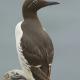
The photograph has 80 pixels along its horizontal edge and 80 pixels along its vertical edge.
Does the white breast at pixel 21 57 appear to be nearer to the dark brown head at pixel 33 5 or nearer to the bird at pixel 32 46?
the bird at pixel 32 46

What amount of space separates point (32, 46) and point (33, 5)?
29.1 inches

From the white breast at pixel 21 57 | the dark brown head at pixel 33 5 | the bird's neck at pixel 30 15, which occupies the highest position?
the dark brown head at pixel 33 5

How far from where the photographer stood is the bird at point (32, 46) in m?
29.6

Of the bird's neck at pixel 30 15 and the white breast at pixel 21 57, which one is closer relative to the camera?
the white breast at pixel 21 57

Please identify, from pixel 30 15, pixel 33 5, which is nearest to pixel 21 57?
pixel 30 15

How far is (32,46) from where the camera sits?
29.6 metres

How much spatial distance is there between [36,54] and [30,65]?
235 millimetres

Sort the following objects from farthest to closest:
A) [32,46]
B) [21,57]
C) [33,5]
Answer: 1. [33,5]
2. [21,57]
3. [32,46]

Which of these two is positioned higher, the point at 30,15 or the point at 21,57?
the point at 30,15

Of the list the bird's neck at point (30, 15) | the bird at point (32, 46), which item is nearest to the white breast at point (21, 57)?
the bird at point (32, 46)

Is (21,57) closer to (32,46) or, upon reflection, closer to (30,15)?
(32,46)

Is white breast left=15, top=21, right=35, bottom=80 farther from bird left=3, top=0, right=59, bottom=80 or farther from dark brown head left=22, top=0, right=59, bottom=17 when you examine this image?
dark brown head left=22, top=0, right=59, bottom=17

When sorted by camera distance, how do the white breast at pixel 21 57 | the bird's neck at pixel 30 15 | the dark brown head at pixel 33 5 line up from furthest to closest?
the bird's neck at pixel 30 15, the dark brown head at pixel 33 5, the white breast at pixel 21 57

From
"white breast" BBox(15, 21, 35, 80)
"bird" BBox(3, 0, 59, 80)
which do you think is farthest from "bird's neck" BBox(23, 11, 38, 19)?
"white breast" BBox(15, 21, 35, 80)
